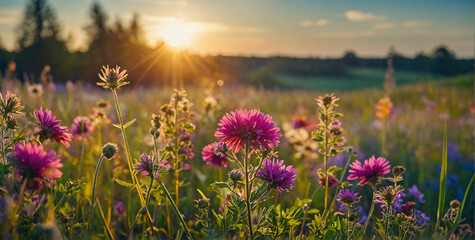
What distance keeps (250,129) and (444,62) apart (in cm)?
4998

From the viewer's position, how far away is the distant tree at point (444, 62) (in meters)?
43.5

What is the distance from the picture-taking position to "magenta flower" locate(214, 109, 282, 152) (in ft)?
4.24

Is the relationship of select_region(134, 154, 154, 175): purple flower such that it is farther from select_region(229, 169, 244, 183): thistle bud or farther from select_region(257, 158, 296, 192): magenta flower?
select_region(257, 158, 296, 192): magenta flower

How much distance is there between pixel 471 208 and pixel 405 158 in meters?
1.23

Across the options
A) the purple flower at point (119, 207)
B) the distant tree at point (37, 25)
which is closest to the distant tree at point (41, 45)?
the distant tree at point (37, 25)

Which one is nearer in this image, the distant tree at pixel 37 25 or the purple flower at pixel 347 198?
the purple flower at pixel 347 198

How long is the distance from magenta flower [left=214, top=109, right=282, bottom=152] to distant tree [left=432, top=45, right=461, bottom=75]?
4905 cm

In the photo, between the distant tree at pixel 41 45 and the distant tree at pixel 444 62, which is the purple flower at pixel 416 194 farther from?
the distant tree at pixel 444 62

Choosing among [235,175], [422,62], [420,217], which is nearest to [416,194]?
[420,217]

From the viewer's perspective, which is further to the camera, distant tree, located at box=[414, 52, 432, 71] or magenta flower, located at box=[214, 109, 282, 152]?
distant tree, located at box=[414, 52, 432, 71]

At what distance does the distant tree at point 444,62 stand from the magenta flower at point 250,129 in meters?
49.1

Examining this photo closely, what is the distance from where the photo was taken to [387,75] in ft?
13.7

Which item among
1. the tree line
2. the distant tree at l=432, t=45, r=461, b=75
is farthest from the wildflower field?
the distant tree at l=432, t=45, r=461, b=75

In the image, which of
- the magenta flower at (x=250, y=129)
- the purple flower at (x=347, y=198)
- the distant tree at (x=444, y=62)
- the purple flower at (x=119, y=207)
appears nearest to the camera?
the magenta flower at (x=250, y=129)
